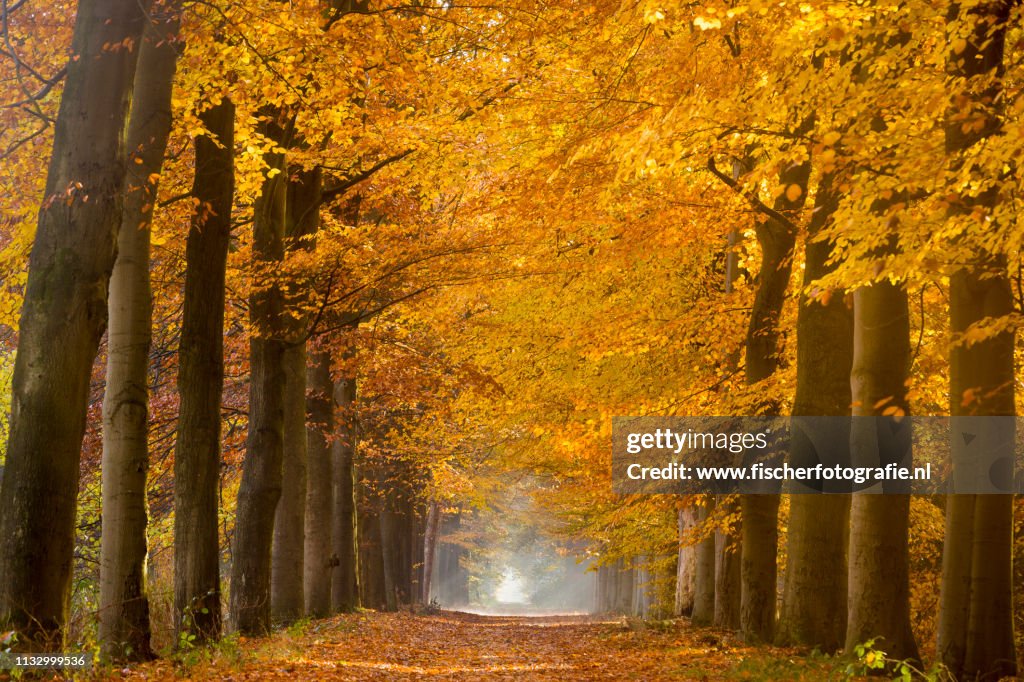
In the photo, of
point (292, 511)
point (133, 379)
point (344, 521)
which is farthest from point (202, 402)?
point (344, 521)

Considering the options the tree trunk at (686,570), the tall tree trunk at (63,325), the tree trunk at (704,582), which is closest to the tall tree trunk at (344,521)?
the tree trunk at (686,570)

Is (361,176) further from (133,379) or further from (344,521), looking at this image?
(344,521)

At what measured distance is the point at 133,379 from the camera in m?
9.30

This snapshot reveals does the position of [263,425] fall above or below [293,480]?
above

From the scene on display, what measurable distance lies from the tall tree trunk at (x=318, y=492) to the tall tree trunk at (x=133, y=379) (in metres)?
9.08

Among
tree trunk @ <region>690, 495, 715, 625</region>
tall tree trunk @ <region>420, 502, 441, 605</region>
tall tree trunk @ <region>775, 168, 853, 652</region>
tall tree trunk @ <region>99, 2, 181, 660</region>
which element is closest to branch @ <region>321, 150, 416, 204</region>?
tall tree trunk @ <region>99, 2, 181, 660</region>

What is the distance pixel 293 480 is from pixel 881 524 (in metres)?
9.14

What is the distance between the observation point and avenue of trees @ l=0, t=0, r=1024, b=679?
8.09 m

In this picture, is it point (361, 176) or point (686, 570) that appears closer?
point (361, 176)

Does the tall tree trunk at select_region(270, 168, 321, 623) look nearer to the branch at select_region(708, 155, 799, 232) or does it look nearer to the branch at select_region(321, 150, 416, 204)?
the branch at select_region(321, 150, 416, 204)

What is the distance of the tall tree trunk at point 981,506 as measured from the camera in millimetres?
8992

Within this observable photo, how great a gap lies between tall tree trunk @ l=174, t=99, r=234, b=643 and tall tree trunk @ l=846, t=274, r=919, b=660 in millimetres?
6916

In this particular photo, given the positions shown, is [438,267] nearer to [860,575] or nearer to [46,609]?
[860,575]

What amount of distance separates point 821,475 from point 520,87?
7.80 meters
